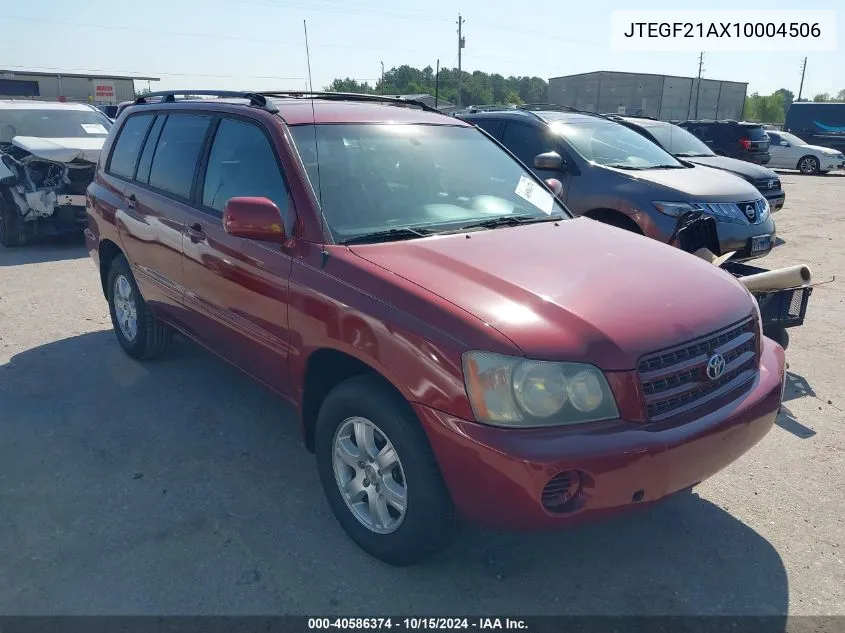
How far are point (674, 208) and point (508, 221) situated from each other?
3538 millimetres

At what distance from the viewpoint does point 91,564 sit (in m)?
2.87

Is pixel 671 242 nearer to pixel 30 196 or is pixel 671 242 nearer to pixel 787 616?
pixel 787 616

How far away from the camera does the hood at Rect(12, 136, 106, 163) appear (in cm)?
888

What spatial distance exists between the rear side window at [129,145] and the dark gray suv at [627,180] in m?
3.49

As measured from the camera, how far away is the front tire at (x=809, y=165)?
23047mm

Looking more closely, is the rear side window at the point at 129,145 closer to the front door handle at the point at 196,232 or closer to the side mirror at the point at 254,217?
the front door handle at the point at 196,232

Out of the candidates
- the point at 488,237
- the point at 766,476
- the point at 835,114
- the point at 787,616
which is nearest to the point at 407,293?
the point at 488,237

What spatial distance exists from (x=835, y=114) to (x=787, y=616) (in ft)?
96.6

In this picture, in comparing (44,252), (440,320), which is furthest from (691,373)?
(44,252)

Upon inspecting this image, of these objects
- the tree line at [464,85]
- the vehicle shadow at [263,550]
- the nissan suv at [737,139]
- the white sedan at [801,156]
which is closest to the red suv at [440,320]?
the vehicle shadow at [263,550]

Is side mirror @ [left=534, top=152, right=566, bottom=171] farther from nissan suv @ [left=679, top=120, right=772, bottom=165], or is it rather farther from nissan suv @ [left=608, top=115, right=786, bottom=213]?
nissan suv @ [left=679, top=120, right=772, bottom=165]

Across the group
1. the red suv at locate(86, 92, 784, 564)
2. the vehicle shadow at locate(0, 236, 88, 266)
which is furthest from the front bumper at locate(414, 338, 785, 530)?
the vehicle shadow at locate(0, 236, 88, 266)

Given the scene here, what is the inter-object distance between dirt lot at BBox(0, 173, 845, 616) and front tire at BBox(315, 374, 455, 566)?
17cm

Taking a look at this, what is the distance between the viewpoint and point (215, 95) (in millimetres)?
4328
